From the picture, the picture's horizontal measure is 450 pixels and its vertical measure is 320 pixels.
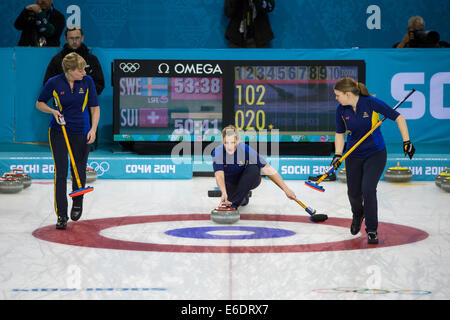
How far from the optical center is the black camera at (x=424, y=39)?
420 inches

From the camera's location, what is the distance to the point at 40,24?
10.7 meters

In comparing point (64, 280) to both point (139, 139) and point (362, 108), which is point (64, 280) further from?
point (139, 139)

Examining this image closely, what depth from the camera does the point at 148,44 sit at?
1305cm

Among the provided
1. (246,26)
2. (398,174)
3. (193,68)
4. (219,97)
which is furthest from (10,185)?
(246,26)

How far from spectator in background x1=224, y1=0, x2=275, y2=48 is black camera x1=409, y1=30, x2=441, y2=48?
2.41 metres

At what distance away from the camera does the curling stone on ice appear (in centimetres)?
917

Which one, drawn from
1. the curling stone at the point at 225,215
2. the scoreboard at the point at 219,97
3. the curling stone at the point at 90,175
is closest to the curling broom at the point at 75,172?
the curling stone at the point at 225,215

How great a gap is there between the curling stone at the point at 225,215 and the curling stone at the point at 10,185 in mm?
2991

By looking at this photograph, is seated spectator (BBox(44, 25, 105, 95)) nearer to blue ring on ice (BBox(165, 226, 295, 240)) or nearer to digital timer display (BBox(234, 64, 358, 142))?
digital timer display (BBox(234, 64, 358, 142))

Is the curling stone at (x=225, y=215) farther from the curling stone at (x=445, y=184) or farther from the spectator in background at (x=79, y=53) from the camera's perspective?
the spectator in background at (x=79, y=53)

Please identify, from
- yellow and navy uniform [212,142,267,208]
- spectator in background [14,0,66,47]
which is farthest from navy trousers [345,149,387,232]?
spectator in background [14,0,66,47]

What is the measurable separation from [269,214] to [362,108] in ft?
5.96
